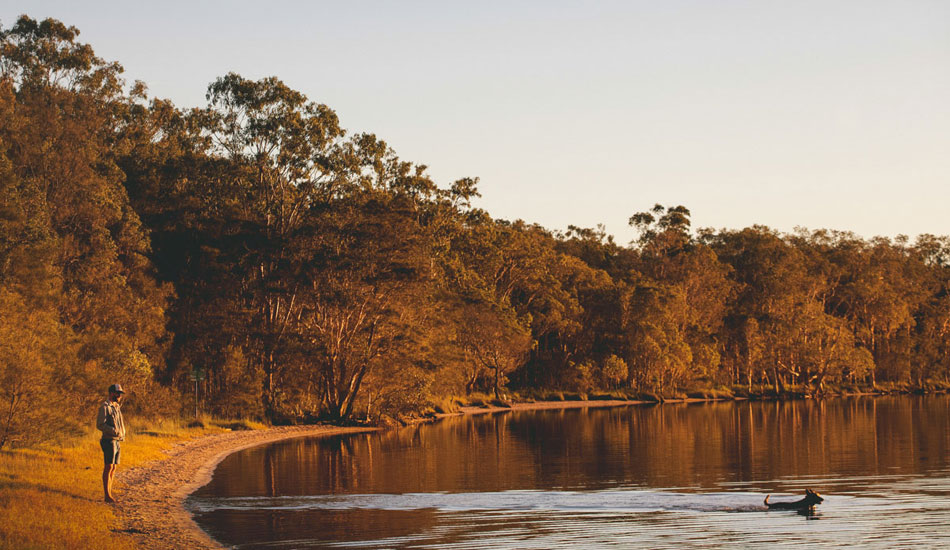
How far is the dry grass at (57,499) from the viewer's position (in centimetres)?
1581

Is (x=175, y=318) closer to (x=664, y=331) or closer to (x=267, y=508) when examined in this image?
(x=267, y=508)

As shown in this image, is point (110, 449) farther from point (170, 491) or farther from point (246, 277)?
point (246, 277)

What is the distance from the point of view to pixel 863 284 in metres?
98.1

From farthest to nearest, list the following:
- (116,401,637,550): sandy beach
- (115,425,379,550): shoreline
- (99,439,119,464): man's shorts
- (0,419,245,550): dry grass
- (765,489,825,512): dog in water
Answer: (765,489,825,512): dog in water
(99,439,119,464): man's shorts
(116,401,637,550): sandy beach
(115,425,379,550): shoreline
(0,419,245,550): dry grass

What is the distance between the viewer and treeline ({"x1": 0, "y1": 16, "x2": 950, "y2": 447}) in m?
41.2

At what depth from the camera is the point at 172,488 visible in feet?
85.8

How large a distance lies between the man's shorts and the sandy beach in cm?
104

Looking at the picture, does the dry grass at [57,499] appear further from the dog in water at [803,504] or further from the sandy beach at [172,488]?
the dog in water at [803,504]

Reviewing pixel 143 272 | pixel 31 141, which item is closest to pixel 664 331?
pixel 143 272

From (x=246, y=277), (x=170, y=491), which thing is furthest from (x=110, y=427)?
(x=246, y=277)

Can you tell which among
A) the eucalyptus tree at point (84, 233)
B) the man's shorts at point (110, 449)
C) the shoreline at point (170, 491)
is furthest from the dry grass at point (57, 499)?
the eucalyptus tree at point (84, 233)

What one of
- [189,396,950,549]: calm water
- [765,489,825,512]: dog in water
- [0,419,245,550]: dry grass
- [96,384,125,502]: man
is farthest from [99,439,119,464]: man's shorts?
[765,489,825,512]: dog in water

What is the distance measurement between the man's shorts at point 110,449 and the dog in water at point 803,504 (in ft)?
47.3

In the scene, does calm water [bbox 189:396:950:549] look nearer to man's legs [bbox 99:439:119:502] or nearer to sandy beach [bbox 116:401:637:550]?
sandy beach [bbox 116:401:637:550]
